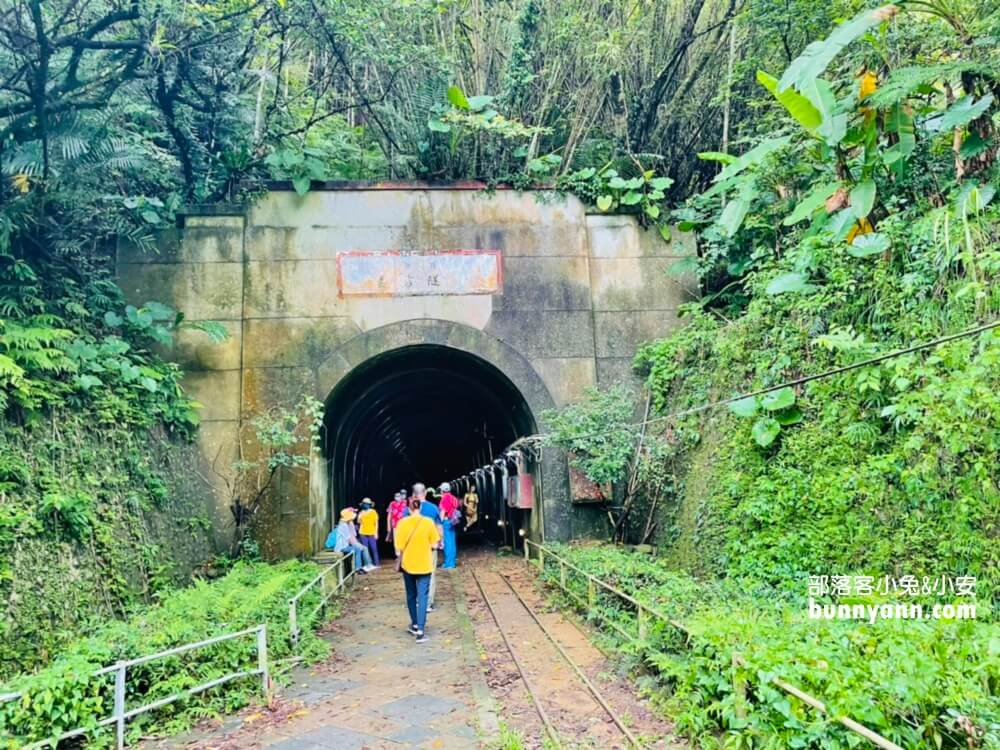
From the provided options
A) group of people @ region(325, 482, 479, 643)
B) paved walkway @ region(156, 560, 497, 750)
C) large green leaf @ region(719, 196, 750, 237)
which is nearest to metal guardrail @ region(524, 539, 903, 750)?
paved walkway @ region(156, 560, 497, 750)

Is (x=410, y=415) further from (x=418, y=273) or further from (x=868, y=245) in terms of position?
(x=868, y=245)

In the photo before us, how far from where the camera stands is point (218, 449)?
34.5 ft

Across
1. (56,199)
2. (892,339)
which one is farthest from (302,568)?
(892,339)

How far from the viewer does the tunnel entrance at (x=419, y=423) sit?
1216 cm

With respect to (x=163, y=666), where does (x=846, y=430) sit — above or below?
above

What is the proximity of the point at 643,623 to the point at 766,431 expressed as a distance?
2.76 metres

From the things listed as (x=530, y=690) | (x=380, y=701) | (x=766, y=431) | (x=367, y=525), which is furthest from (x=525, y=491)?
(x=380, y=701)

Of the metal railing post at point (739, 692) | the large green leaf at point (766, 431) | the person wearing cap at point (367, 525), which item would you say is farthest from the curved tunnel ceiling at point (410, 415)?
the metal railing post at point (739, 692)

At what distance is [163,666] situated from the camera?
16.8 feet

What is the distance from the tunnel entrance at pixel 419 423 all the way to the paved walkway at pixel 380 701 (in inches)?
193

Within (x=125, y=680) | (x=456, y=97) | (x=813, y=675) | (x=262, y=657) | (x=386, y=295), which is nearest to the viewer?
(x=813, y=675)

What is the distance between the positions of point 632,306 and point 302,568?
6.63m

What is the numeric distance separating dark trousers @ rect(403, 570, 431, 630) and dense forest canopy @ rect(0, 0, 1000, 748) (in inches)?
80.9

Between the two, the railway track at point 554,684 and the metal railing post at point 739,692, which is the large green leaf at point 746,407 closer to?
the railway track at point 554,684
